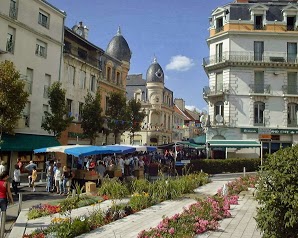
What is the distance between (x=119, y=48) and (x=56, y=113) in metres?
22.0

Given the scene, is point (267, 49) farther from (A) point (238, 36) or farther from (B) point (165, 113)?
(B) point (165, 113)

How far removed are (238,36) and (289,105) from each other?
888cm

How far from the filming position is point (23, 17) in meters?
24.4

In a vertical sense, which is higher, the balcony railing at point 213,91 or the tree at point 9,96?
the balcony railing at point 213,91

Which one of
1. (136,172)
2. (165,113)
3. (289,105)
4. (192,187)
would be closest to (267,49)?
(289,105)

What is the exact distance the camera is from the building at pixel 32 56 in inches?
892

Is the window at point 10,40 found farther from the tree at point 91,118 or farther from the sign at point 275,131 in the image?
the sign at point 275,131

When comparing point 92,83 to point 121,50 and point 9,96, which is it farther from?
point 9,96

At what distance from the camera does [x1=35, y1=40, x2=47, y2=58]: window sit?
26188 mm

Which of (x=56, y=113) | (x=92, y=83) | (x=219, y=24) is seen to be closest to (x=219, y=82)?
(x=219, y=24)

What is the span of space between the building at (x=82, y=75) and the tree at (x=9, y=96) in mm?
9961

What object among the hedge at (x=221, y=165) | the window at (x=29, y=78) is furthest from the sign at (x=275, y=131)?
the window at (x=29, y=78)

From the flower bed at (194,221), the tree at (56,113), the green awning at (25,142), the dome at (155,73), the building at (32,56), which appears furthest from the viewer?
the dome at (155,73)

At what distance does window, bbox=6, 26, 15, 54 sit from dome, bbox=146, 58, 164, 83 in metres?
38.3
